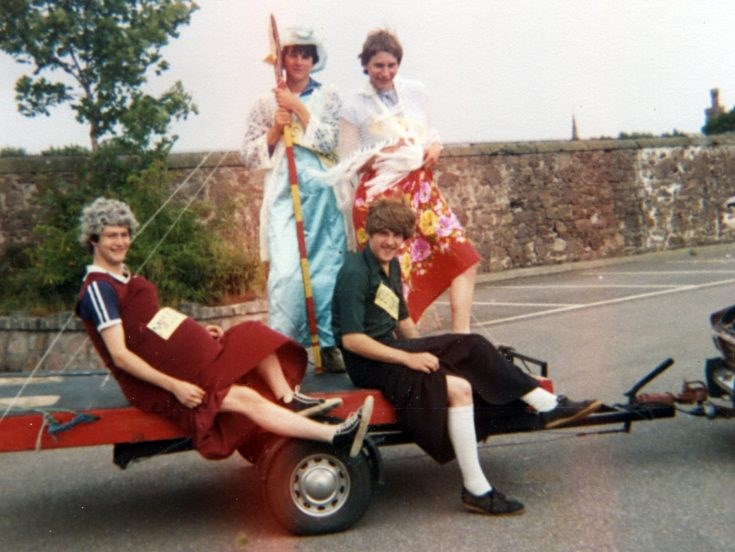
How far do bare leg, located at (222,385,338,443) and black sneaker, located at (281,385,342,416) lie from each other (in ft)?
0.20

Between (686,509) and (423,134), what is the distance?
2596 mm

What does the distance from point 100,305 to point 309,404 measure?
105 cm

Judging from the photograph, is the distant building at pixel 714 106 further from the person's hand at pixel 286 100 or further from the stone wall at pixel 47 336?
the person's hand at pixel 286 100

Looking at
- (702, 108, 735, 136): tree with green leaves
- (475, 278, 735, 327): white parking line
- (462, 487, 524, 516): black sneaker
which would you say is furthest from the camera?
(702, 108, 735, 136): tree with green leaves

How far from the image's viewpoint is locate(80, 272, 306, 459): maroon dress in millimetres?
4520

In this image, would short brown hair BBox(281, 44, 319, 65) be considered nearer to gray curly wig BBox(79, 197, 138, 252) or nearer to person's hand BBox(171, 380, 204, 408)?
gray curly wig BBox(79, 197, 138, 252)

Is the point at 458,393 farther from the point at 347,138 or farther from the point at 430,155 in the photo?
the point at 347,138

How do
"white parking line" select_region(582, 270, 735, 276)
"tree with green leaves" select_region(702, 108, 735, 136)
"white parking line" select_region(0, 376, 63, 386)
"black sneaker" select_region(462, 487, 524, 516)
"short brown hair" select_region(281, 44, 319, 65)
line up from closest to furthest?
"black sneaker" select_region(462, 487, 524, 516)
"white parking line" select_region(0, 376, 63, 386)
"short brown hair" select_region(281, 44, 319, 65)
"white parking line" select_region(582, 270, 735, 276)
"tree with green leaves" select_region(702, 108, 735, 136)

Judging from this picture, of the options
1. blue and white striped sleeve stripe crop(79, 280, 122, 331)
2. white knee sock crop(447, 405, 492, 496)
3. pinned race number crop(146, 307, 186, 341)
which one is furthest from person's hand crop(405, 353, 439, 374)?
blue and white striped sleeve stripe crop(79, 280, 122, 331)

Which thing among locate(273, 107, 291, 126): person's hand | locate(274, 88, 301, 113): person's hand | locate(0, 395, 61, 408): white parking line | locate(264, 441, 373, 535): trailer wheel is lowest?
locate(264, 441, 373, 535): trailer wheel

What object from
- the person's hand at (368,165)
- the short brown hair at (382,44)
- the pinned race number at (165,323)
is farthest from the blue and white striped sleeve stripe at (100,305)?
the short brown hair at (382,44)

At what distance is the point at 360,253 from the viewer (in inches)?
199

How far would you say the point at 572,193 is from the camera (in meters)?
20.5

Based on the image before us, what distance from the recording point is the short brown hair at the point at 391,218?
16.4 ft
